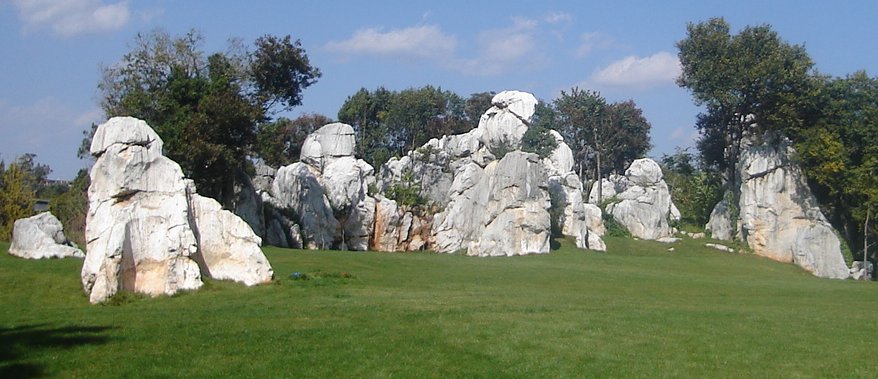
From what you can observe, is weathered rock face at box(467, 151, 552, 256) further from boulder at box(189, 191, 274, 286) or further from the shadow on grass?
the shadow on grass

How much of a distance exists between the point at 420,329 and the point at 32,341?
8364 mm

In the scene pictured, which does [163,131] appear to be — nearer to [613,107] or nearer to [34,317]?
[34,317]

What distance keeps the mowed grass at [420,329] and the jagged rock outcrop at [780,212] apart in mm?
25058

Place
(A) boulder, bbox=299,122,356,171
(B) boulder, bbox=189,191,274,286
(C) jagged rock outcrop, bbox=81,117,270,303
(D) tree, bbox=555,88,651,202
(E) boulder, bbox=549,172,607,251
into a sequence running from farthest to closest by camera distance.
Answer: (D) tree, bbox=555,88,651,202
(A) boulder, bbox=299,122,356,171
(E) boulder, bbox=549,172,607,251
(B) boulder, bbox=189,191,274,286
(C) jagged rock outcrop, bbox=81,117,270,303

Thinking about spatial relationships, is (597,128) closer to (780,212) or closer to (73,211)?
(780,212)

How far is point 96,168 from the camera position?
28.1 meters

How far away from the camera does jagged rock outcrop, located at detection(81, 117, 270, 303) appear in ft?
86.3

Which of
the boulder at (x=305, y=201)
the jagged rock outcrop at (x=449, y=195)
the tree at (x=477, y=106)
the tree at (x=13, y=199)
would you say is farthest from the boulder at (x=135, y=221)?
the tree at (x=477, y=106)

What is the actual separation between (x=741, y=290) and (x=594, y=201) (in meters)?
47.5

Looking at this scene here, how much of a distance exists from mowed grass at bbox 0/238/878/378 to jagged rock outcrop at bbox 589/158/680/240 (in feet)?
124

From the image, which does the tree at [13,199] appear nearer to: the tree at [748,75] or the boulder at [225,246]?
the boulder at [225,246]

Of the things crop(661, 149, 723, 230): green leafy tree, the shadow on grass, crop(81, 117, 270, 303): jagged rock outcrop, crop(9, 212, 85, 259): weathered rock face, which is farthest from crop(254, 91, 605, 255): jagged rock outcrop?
the shadow on grass

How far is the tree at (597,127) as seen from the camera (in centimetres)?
8850

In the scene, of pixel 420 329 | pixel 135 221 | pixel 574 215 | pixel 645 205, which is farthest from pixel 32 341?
pixel 645 205
